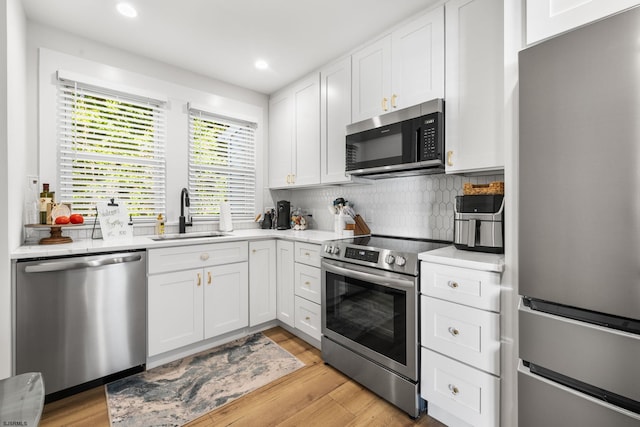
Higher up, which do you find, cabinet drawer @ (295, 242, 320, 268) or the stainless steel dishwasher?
cabinet drawer @ (295, 242, 320, 268)

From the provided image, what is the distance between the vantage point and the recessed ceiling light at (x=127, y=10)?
198cm

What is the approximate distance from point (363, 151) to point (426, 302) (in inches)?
49.2

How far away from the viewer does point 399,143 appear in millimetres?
2098

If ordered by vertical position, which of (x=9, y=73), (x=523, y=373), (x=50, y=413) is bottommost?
(x=50, y=413)

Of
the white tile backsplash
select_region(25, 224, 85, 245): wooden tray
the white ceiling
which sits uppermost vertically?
the white ceiling

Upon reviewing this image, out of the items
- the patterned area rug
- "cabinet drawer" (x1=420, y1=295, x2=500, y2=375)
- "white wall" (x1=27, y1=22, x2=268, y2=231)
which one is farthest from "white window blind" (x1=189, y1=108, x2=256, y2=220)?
"cabinet drawer" (x1=420, y1=295, x2=500, y2=375)

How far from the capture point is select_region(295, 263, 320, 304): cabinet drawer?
2.44m

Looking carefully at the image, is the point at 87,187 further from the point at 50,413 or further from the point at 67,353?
the point at 50,413

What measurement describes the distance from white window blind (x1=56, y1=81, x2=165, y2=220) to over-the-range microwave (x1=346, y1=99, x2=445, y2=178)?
5.99ft

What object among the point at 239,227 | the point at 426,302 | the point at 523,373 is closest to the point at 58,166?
the point at 239,227

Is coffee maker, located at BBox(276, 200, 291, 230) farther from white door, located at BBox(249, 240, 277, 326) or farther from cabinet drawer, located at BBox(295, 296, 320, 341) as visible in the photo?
cabinet drawer, located at BBox(295, 296, 320, 341)

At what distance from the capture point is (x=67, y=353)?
184cm

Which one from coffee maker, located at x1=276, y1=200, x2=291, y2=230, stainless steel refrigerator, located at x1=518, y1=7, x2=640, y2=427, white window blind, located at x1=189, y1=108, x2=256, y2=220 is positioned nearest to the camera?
stainless steel refrigerator, located at x1=518, y1=7, x2=640, y2=427

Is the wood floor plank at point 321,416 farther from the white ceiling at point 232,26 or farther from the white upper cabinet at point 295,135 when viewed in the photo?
the white ceiling at point 232,26
